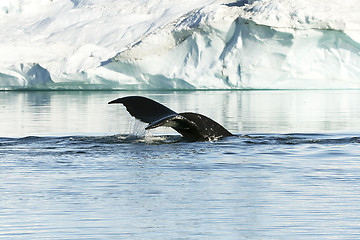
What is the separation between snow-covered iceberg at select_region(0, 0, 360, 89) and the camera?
28.1 m

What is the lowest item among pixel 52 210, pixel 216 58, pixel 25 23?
pixel 52 210

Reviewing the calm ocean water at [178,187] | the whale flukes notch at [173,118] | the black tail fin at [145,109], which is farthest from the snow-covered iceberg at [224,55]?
the black tail fin at [145,109]

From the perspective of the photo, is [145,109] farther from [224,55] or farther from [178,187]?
[224,55]

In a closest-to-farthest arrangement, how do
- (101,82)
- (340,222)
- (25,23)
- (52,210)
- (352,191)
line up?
1. (340,222)
2. (52,210)
3. (352,191)
4. (101,82)
5. (25,23)

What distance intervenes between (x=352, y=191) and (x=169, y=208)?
1.54m

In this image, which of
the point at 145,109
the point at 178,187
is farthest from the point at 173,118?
the point at 178,187

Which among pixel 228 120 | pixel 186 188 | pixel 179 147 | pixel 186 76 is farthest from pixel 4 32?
pixel 186 188

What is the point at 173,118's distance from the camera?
7590 millimetres

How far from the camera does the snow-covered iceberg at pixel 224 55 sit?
2806 centimetres

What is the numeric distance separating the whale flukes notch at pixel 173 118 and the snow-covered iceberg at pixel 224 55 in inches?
769

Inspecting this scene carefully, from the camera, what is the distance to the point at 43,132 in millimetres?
11414

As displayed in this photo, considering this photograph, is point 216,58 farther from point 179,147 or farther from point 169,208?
point 169,208

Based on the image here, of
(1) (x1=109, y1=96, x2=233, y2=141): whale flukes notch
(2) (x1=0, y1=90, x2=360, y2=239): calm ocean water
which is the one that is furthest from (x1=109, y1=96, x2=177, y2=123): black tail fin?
(2) (x1=0, y1=90, x2=360, y2=239): calm ocean water

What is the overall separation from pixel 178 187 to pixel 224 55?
23909mm
